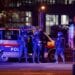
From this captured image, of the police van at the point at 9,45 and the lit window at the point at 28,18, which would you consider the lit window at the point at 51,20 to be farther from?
the police van at the point at 9,45

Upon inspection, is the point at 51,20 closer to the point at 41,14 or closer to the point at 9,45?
the point at 41,14

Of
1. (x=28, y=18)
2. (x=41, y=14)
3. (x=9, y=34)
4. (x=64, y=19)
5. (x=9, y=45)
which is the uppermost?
(x=41, y=14)

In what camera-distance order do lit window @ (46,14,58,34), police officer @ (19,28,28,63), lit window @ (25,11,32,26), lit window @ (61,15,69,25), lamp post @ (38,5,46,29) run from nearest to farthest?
police officer @ (19,28,28,63) → lit window @ (25,11,32,26) → lamp post @ (38,5,46,29) → lit window @ (61,15,69,25) → lit window @ (46,14,58,34)

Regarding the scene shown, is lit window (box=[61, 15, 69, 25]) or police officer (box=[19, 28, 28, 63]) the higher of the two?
lit window (box=[61, 15, 69, 25])

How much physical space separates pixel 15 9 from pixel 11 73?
4180 cm

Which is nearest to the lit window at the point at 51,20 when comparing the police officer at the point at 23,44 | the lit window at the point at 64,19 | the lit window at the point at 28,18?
the lit window at the point at 64,19

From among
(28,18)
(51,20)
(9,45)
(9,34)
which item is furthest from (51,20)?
(9,45)

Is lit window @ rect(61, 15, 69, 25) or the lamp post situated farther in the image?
lit window @ rect(61, 15, 69, 25)

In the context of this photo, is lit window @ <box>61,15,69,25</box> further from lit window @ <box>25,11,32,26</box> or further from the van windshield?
the van windshield

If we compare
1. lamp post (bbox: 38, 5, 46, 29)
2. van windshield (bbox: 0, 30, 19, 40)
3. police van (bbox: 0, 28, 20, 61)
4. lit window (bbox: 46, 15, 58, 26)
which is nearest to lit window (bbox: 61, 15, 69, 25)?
lit window (bbox: 46, 15, 58, 26)

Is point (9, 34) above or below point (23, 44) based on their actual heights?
above

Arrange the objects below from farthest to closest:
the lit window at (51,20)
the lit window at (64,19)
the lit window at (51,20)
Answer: the lit window at (51,20)
the lit window at (51,20)
the lit window at (64,19)

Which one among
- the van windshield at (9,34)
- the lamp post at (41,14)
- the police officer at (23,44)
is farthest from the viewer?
the lamp post at (41,14)

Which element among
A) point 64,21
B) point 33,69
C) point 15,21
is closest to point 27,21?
point 15,21
